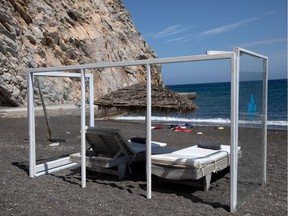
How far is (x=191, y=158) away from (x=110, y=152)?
5.86 ft

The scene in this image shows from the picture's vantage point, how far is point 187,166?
5.49m

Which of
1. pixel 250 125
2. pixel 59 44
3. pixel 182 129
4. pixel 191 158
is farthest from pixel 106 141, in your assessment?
pixel 59 44

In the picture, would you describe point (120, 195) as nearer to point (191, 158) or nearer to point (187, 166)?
point (187, 166)

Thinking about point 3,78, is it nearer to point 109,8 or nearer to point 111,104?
point 111,104

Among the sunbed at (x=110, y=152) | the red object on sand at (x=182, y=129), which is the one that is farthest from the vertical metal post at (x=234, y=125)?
the red object on sand at (x=182, y=129)

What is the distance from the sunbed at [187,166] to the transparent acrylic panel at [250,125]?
61cm

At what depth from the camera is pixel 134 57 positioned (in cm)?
3516

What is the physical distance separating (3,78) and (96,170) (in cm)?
1582

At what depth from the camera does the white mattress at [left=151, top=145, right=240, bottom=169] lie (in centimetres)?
549

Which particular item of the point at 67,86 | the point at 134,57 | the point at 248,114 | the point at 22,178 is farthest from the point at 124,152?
the point at 134,57

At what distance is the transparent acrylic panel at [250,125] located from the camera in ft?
16.2

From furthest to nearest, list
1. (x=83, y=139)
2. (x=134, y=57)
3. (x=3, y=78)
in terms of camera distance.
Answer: (x=134, y=57)
(x=3, y=78)
(x=83, y=139)

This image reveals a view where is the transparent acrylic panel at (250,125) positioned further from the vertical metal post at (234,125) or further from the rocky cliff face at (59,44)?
the rocky cliff face at (59,44)

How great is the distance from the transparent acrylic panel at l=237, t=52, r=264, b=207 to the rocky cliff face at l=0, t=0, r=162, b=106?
17.8m
